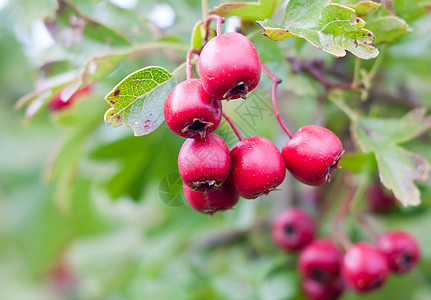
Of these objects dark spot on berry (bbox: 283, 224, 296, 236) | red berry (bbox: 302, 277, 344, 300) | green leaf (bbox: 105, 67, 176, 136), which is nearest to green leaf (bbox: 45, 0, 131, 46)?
green leaf (bbox: 105, 67, 176, 136)

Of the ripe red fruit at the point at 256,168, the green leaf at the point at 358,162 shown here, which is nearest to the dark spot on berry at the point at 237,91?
the ripe red fruit at the point at 256,168

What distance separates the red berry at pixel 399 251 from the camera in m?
1.54

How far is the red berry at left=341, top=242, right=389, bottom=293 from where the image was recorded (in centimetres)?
141

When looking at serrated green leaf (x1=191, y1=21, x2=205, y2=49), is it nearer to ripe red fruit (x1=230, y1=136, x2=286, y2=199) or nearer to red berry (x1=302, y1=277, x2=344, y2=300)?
ripe red fruit (x1=230, y1=136, x2=286, y2=199)

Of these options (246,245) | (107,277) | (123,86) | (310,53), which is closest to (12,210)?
(107,277)

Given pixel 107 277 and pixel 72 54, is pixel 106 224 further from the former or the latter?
pixel 72 54

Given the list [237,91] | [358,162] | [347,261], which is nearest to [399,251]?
[347,261]

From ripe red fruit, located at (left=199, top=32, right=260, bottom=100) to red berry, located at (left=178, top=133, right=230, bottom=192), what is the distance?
0.10 m

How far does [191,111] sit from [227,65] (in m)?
0.10

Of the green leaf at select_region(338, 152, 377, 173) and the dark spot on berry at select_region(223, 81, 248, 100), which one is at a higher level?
the dark spot on berry at select_region(223, 81, 248, 100)

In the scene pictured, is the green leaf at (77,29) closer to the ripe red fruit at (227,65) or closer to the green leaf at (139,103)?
the green leaf at (139,103)

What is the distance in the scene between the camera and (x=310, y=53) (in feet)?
5.42

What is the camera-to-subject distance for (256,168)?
0.93 m

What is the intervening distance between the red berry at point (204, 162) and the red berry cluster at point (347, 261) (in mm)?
714
